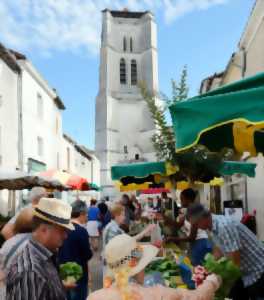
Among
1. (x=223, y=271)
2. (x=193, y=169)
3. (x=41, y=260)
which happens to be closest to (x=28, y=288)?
(x=41, y=260)

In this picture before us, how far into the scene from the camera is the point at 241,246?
407 cm

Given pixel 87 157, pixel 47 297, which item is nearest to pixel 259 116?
pixel 47 297

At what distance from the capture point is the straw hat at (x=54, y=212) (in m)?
2.88

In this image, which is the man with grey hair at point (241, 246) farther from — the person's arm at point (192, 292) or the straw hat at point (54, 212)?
the straw hat at point (54, 212)

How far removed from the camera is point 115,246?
2.65 m

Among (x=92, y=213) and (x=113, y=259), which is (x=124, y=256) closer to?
(x=113, y=259)

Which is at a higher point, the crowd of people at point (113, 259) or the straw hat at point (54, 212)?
the straw hat at point (54, 212)

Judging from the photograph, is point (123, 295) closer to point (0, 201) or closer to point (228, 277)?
point (228, 277)

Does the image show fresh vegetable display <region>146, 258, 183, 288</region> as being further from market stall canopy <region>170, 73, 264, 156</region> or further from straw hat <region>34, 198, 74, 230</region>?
market stall canopy <region>170, 73, 264, 156</region>

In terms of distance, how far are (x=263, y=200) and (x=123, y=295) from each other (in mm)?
10469

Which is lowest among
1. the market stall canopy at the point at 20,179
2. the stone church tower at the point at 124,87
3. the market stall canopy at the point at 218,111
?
the market stall canopy at the point at 20,179

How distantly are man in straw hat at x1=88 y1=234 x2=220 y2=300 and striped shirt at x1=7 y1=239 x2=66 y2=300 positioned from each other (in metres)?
0.29

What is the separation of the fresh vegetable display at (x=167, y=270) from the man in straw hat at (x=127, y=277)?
136 cm

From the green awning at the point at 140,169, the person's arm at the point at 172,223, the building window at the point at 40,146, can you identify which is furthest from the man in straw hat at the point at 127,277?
the building window at the point at 40,146
